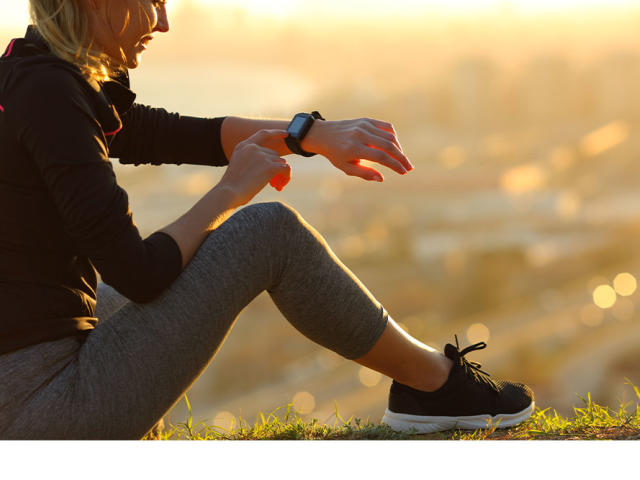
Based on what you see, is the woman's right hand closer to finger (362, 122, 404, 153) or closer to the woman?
the woman

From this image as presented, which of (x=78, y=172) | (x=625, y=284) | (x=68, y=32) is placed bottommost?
(x=78, y=172)

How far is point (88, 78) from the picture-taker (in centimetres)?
137

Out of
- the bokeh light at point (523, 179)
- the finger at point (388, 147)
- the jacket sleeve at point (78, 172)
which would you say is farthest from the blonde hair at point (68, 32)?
the bokeh light at point (523, 179)

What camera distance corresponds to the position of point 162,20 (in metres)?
1.57

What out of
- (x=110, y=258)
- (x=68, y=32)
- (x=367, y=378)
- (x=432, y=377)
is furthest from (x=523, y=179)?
(x=110, y=258)

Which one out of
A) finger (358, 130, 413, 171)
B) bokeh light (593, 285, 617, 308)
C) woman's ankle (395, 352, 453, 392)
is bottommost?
woman's ankle (395, 352, 453, 392)

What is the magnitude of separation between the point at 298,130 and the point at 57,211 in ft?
2.15

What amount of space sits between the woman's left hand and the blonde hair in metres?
0.54

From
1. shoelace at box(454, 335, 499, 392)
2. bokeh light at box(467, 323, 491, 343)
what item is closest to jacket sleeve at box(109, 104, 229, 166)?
shoelace at box(454, 335, 499, 392)

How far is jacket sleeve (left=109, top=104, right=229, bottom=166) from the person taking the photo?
1.85m

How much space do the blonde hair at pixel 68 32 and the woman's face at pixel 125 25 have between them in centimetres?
3

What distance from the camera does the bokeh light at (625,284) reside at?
5136 centimetres

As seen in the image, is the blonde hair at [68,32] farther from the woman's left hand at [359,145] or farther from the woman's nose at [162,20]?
the woman's left hand at [359,145]

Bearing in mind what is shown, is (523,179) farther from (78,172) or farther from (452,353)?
(78,172)
